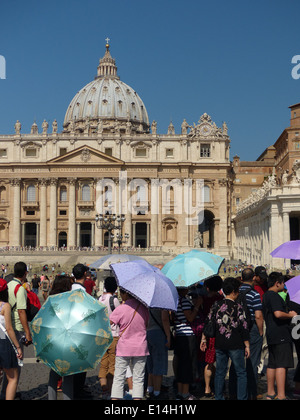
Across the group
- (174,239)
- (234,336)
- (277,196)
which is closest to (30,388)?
(234,336)

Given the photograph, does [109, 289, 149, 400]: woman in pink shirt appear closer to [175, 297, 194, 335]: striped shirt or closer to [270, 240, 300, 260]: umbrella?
[175, 297, 194, 335]: striped shirt

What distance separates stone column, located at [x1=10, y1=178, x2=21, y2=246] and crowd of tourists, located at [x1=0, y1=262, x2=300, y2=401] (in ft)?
180

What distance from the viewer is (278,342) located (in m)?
6.96

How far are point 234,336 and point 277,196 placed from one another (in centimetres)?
2641

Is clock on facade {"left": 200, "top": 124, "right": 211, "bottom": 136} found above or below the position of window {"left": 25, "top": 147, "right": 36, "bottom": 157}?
above

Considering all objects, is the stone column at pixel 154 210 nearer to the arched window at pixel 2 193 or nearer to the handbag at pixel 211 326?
the arched window at pixel 2 193

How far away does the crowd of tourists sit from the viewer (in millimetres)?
6395

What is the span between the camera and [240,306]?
21.9 feet

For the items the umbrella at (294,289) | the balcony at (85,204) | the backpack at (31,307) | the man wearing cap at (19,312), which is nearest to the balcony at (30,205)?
the balcony at (85,204)

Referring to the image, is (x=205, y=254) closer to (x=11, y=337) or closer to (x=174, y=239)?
(x=11, y=337)

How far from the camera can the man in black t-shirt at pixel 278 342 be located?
6.91 metres

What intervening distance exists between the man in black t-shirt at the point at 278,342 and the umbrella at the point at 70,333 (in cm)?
242

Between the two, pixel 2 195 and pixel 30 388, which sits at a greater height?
pixel 2 195

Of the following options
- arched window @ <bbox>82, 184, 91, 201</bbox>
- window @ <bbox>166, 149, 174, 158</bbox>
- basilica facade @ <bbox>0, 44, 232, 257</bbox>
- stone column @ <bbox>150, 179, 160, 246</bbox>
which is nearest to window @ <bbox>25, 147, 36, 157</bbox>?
basilica facade @ <bbox>0, 44, 232, 257</bbox>
